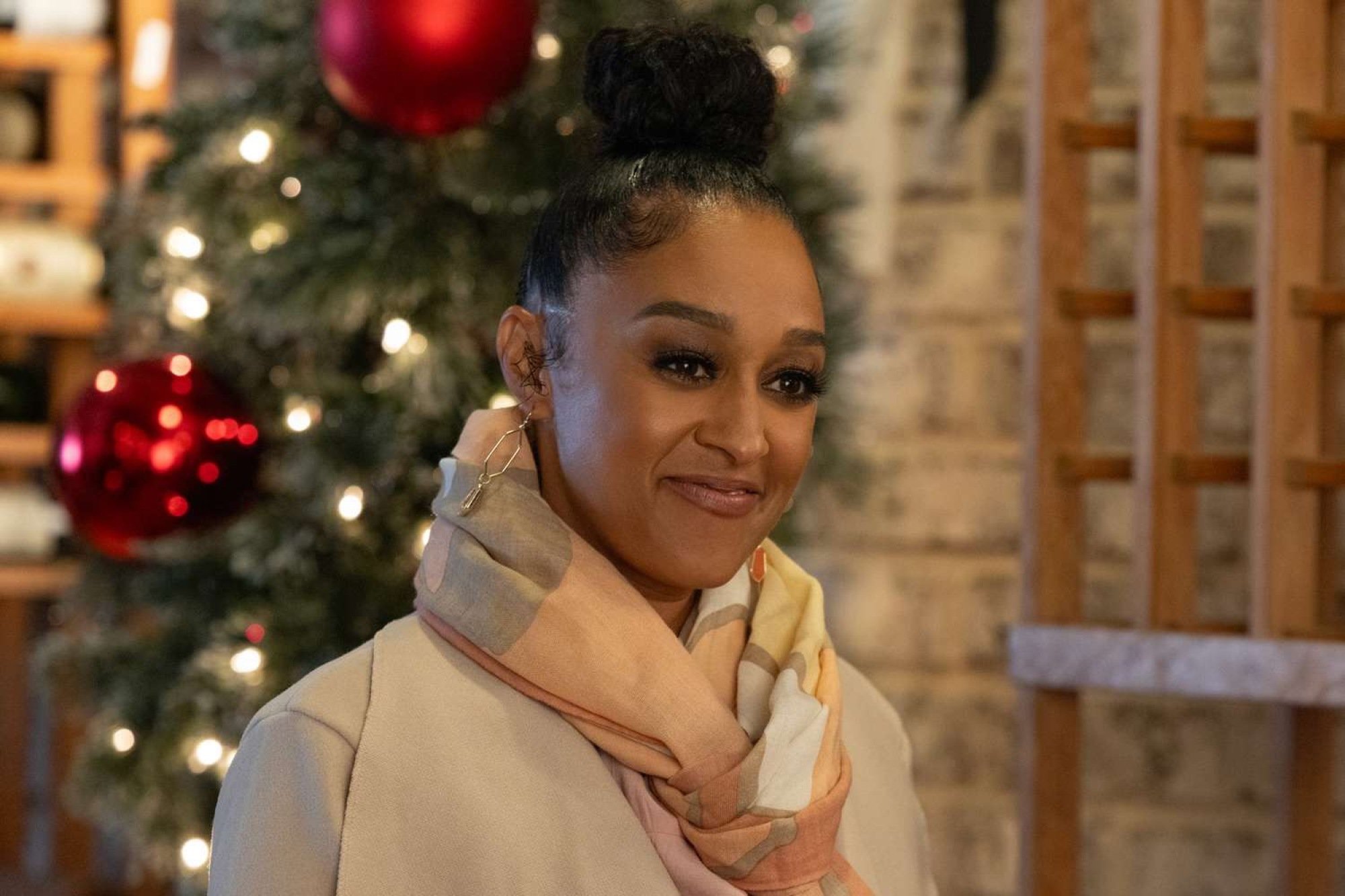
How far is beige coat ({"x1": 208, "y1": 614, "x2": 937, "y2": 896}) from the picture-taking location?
96cm

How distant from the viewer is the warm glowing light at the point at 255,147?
1997mm

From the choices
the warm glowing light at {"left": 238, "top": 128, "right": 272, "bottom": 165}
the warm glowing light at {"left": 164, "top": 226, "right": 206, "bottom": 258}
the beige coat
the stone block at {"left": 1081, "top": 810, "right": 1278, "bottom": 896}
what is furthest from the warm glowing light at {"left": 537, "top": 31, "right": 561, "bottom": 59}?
the stone block at {"left": 1081, "top": 810, "right": 1278, "bottom": 896}

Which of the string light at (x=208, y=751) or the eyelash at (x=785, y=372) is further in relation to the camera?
the string light at (x=208, y=751)

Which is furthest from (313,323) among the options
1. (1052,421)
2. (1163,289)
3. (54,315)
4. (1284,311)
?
(54,315)

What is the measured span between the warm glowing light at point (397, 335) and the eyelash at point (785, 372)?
2.85 ft

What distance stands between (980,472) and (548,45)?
2.79 ft

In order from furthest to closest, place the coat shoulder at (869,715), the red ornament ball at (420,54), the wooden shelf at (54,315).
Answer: the wooden shelf at (54,315), the red ornament ball at (420,54), the coat shoulder at (869,715)

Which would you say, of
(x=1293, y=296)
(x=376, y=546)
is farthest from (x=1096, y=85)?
(x=376, y=546)

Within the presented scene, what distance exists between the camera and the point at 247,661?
1.92 m

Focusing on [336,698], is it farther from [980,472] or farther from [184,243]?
[980,472]

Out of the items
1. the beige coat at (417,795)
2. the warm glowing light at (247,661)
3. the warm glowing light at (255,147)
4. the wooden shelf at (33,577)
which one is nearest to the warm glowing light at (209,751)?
the warm glowing light at (247,661)

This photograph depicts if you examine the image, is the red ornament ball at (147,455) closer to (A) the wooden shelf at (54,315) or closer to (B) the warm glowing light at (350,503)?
(B) the warm glowing light at (350,503)

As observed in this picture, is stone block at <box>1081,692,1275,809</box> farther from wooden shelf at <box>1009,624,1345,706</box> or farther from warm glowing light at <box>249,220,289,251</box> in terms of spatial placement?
warm glowing light at <box>249,220,289,251</box>

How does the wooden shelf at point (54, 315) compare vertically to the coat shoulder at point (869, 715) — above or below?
above
